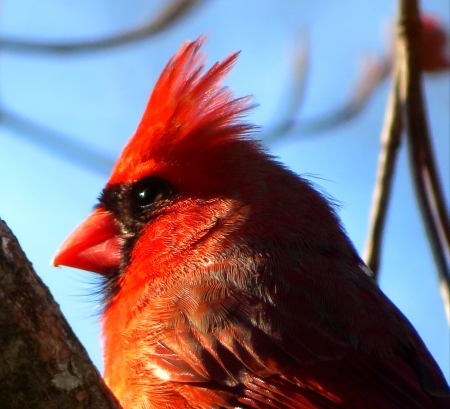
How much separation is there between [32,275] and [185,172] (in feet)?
3.96

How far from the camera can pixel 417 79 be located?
10.8 ft

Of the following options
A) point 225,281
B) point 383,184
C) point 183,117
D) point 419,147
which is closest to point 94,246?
point 183,117

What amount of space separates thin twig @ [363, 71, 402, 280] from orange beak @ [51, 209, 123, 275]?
3.21 feet

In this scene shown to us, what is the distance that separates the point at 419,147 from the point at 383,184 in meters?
0.21

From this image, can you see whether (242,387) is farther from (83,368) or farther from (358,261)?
(358,261)

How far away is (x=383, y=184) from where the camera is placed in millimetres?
3174

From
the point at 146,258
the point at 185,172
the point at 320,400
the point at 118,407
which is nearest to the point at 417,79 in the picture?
the point at 185,172

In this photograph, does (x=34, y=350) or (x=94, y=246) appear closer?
(x=34, y=350)

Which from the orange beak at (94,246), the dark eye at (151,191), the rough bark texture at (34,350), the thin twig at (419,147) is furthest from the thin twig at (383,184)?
the rough bark texture at (34,350)

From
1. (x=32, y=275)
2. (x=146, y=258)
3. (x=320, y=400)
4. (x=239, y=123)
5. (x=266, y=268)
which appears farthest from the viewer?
(x=239, y=123)

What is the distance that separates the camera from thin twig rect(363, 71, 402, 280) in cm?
312

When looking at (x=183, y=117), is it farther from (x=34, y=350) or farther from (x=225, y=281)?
(x=34, y=350)

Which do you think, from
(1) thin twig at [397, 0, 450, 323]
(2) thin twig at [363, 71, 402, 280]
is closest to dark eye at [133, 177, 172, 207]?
(2) thin twig at [363, 71, 402, 280]

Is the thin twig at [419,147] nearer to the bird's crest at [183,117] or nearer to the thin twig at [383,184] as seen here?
the thin twig at [383,184]
